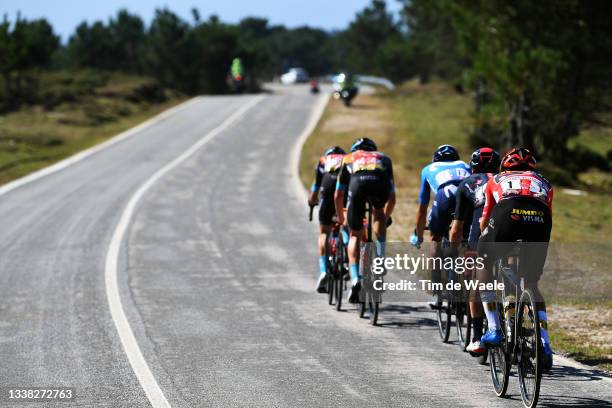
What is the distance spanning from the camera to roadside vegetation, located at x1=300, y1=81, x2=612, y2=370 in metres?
11.8

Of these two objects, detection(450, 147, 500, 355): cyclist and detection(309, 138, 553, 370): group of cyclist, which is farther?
detection(450, 147, 500, 355): cyclist

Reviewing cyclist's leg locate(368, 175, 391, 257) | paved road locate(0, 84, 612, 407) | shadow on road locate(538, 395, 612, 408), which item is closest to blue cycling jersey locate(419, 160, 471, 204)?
cyclist's leg locate(368, 175, 391, 257)

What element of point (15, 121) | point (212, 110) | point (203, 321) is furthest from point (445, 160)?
point (212, 110)

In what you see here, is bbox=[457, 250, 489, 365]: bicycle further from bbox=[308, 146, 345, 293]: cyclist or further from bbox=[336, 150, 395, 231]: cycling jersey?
bbox=[308, 146, 345, 293]: cyclist

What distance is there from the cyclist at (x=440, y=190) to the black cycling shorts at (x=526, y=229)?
250cm

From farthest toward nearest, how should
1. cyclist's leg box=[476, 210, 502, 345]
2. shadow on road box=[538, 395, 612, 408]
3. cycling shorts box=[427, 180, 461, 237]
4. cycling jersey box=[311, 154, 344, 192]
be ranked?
1. cycling jersey box=[311, 154, 344, 192]
2. cycling shorts box=[427, 180, 461, 237]
3. cyclist's leg box=[476, 210, 502, 345]
4. shadow on road box=[538, 395, 612, 408]

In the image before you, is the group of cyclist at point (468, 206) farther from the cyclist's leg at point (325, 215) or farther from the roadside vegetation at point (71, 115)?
the roadside vegetation at point (71, 115)

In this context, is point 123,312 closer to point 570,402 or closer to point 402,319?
point 402,319

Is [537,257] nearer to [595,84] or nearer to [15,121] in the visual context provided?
[595,84]

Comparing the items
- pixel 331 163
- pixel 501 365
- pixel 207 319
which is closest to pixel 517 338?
pixel 501 365

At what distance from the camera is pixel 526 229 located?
25.7ft

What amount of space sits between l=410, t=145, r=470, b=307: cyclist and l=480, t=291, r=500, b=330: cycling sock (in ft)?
6.69

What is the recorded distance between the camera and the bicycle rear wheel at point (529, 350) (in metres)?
7.38

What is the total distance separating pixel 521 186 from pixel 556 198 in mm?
20118
